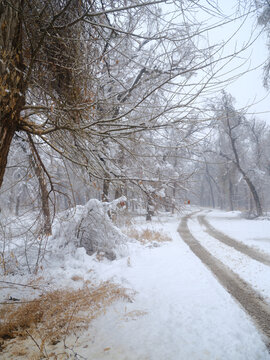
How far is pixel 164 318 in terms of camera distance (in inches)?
145

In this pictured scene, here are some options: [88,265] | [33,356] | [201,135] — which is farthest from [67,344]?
[201,135]

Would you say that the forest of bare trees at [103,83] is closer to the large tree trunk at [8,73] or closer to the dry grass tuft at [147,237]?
the large tree trunk at [8,73]

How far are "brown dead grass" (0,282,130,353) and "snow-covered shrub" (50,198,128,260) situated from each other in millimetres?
2187

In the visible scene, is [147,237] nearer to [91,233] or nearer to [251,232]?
[91,233]

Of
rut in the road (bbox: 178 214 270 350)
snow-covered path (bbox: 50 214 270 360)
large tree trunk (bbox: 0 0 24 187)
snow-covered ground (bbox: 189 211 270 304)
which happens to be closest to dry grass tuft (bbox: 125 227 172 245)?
snow-covered ground (bbox: 189 211 270 304)

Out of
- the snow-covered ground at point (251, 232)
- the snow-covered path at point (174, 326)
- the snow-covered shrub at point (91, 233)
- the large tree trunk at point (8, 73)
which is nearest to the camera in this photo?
the large tree trunk at point (8, 73)

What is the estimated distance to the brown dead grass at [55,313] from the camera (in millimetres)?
3117

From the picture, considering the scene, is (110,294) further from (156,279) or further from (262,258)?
(262,258)

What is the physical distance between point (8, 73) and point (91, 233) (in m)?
5.61

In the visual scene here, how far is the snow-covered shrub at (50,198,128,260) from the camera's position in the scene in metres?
6.48

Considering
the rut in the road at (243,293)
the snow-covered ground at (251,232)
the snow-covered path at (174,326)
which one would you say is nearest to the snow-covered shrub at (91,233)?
the snow-covered path at (174,326)

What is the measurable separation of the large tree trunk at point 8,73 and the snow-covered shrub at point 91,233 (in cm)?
420

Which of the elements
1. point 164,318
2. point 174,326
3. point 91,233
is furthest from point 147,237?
point 174,326

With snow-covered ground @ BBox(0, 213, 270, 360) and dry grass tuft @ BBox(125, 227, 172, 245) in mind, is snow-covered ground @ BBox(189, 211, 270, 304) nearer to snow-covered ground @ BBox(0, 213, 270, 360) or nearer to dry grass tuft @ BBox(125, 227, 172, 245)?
snow-covered ground @ BBox(0, 213, 270, 360)
